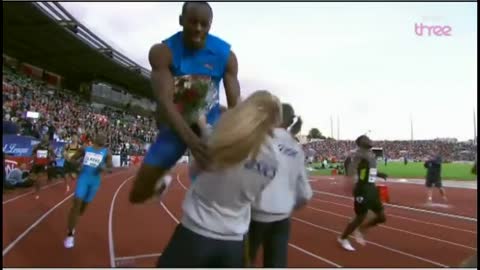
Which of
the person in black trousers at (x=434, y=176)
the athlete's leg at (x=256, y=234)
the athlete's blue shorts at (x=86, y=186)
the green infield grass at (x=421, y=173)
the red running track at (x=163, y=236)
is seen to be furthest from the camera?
the green infield grass at (x=421, y=173)

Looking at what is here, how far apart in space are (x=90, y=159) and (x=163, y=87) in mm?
4695

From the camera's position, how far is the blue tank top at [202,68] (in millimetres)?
2627

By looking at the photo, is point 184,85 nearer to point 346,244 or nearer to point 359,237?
point 346,244

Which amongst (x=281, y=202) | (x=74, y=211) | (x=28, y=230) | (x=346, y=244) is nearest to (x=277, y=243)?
(x=281, y=202)

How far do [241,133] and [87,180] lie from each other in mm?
5292

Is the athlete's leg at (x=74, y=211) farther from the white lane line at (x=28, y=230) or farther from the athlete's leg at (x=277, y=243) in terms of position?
the athlete's leg at (x=277, y=243)

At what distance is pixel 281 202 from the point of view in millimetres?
3537

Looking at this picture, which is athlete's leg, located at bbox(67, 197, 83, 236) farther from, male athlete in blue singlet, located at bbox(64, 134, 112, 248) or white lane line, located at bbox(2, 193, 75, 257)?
white lane line, located at bbox(2, 193, 75, 257)

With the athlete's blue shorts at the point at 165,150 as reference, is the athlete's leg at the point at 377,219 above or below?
below

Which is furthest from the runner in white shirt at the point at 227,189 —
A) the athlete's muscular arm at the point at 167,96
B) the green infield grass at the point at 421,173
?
the green infield grass at the point at 421,173

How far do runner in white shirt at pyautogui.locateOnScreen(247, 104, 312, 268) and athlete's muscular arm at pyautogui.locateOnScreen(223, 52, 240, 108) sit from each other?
0.63 meters

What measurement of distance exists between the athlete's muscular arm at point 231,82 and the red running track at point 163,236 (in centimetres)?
331

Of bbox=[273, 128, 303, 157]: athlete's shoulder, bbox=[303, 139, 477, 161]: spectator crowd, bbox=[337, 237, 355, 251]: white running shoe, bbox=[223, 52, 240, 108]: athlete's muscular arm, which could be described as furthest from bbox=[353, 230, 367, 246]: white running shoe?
bbox=[303, 139, 477, 161]: spectator crowd

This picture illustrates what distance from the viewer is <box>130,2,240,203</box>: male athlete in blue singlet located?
2414 mm
